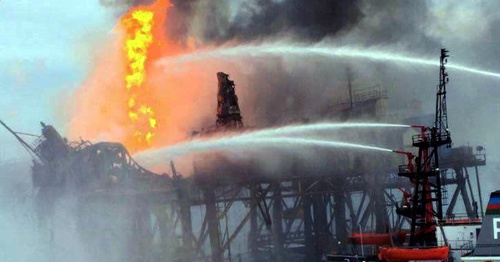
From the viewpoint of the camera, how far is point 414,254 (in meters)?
26.7

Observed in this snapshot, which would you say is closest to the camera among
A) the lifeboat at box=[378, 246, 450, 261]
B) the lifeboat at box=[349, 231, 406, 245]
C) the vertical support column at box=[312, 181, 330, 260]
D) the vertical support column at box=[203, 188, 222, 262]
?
the lifeboat at box=[378, 246, 450, 261]

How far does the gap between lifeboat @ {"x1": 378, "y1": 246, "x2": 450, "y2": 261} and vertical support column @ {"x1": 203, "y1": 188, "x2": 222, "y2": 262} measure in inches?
742

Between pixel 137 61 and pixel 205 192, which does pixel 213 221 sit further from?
pixel 137 61

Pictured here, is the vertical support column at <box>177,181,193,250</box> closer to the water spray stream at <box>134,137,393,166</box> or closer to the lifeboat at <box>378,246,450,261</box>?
the water spray stream at <box>134,137,393,166</box>

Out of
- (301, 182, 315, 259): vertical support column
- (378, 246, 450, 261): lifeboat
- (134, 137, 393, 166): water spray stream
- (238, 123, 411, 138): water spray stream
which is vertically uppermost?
(238, 123, 411, 138): water spray stream

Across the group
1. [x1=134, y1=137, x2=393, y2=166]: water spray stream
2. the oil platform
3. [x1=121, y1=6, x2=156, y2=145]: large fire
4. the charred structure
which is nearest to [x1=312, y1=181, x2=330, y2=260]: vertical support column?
the oil platform

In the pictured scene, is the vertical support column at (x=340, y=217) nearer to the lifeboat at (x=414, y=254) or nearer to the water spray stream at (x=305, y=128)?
the water spray stream at (x=305, y=128)

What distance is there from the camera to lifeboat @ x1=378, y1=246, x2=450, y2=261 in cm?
2583

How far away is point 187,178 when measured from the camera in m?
46.2

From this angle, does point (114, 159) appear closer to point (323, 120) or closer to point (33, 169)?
point (33, 169)

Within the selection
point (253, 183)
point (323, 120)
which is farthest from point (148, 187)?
point (323, 120)

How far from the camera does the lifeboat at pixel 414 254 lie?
25828 millimetres

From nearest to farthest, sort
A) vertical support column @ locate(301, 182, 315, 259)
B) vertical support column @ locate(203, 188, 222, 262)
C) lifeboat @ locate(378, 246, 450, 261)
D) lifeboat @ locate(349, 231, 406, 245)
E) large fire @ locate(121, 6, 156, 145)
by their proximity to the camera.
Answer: lifeboat @ locate(378, 246, 450, 261), lifeboat @ locate(349, 231, 406, 245), vertical support column @ locate(203, 188, 222, 262), large fire @ locate(121, 6, 156, 145), vertical support column @ locate(301, 182, 315, 259)

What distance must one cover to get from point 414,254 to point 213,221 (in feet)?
67.0
